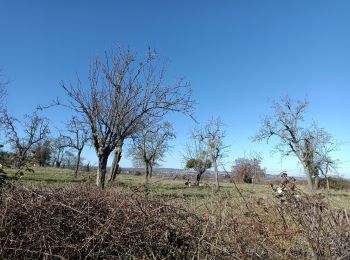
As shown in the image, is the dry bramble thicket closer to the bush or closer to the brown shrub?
the brown shrub

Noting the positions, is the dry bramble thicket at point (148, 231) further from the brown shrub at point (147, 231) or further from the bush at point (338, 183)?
the bush at point (338, 183)

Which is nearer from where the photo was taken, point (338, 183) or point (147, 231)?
point (147, 231)

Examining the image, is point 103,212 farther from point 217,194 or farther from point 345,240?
point 345,240

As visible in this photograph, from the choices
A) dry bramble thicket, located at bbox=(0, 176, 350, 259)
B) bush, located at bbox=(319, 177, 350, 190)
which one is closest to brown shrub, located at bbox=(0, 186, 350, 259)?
dry bramble thicket, located at bbox=(0, 176, 350, 259)

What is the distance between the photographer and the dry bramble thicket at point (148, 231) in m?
3.10

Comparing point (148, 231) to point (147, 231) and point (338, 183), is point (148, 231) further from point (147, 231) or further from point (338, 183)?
point (338, 183)

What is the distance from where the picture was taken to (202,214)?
139 inches

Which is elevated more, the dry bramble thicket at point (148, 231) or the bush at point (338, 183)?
the bush at point (338, 183)

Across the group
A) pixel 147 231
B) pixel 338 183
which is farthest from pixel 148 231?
pixel 338 183

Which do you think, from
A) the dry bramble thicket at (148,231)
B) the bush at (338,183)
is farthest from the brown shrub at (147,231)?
the bush at (338,183)

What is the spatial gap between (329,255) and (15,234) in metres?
2.83

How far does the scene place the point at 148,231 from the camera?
10.7ft

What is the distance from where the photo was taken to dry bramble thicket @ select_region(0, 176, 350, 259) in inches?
122

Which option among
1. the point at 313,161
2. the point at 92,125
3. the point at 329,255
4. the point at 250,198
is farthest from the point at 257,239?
the point at 313,161
